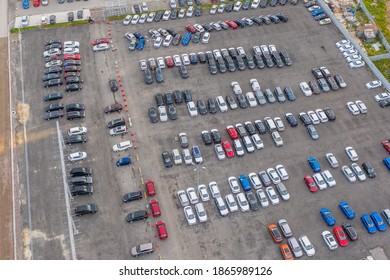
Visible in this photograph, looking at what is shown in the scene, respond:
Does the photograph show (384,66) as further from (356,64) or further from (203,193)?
(203,193)

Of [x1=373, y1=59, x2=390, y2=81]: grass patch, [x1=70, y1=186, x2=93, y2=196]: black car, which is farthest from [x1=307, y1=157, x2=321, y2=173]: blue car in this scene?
[x1=70, y1=186, x2=93, y2=196]: black car

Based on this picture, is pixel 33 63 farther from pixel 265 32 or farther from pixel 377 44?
pixel 377 44

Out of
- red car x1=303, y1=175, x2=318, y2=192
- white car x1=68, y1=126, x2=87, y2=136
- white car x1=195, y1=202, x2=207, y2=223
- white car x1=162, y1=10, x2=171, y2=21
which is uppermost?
white car x1=162, y1=10, x2=171, y2=21

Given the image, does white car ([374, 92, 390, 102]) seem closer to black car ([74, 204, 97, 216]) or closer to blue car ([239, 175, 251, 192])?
blue car ([239, 175, 251, 192])

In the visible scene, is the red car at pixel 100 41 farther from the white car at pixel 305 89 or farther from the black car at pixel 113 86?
the white car at pixel 305 89

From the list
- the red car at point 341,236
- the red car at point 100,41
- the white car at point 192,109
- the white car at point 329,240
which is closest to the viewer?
the white car at point 329,240

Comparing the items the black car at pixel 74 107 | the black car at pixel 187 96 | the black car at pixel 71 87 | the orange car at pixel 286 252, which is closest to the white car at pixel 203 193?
the orange car at pixel 286 252
